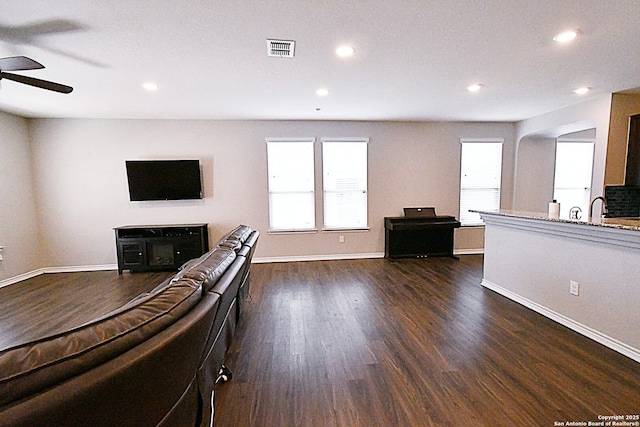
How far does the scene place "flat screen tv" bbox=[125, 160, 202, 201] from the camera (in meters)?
5.04

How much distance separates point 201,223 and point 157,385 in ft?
15.0

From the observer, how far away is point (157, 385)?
0.99 meters

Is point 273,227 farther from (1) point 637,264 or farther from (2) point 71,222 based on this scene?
(1) point 637,264

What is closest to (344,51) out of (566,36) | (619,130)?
(566,36)

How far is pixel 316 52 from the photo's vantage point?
265cm

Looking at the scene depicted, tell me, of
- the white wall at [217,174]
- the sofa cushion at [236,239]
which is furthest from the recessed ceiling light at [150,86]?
the sofa cushion at [236,239]

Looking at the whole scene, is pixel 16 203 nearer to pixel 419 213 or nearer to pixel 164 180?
pixel 164 180

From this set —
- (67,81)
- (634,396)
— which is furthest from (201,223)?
(634,396)

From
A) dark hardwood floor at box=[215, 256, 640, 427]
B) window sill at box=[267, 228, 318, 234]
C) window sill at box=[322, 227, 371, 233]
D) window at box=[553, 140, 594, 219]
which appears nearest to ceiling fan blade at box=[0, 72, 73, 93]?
dark hardwood floor at box=[215, 256, 640, 427]

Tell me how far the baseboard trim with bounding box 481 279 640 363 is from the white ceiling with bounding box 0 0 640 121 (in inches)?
94.6

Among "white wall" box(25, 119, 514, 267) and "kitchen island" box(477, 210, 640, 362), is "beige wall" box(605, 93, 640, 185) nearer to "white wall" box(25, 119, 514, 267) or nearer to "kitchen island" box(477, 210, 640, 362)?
"kitchen island" box(477, 210, 640, 362)

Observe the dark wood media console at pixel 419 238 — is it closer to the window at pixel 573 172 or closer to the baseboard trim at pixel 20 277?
the window at pixel 573 172

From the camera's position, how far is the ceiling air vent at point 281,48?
2.45 meters

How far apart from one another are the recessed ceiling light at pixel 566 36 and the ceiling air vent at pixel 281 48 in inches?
81.7
